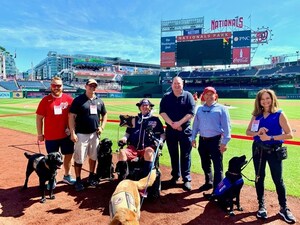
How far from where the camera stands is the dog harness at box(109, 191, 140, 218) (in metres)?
2.70

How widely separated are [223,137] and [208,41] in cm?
6281

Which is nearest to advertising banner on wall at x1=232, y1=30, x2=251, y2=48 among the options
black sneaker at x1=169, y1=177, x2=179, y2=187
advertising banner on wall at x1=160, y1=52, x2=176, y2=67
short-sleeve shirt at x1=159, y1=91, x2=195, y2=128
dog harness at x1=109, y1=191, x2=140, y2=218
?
advertising banner on wall at x1=160, y1=52, x2=176, y2=67

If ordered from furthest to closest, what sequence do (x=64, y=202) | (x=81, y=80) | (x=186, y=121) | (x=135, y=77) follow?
(x=81, y=80) < (x=135, y=77) < (x=186, y=121) < (x=64, y=202)

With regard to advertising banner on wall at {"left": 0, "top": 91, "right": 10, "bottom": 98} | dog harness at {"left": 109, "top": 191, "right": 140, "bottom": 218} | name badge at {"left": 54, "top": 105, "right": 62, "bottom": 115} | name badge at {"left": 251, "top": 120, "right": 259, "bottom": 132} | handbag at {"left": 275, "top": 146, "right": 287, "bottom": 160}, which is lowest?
dog harness at {"left": 109, "top": 191, "right": 140, "bottom": 218}

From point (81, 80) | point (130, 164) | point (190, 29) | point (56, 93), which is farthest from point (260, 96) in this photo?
point (81, 80)

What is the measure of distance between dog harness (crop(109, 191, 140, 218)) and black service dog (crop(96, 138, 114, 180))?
8.82 feet

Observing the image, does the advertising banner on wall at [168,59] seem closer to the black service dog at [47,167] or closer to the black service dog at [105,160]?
the black service dog at [105,160]

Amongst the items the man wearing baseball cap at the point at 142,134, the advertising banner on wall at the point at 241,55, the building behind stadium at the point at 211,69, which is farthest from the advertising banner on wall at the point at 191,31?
the man wearing baseball cap at the point at 142,134

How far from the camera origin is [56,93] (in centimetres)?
530

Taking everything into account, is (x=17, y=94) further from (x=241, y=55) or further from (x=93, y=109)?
(x=93, y=109)

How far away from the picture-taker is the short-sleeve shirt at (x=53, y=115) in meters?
5.25

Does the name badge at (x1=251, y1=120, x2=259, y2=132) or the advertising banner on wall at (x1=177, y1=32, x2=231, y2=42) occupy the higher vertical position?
the advertising banner on wall at (x1=177, y1=32, x2=231, y2=42)

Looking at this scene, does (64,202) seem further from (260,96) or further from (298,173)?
(298,173)

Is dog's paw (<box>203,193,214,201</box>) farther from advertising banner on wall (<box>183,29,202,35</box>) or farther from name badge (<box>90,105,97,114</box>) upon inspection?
advertising banner on wall (<box>183,29,202,35</box>)
